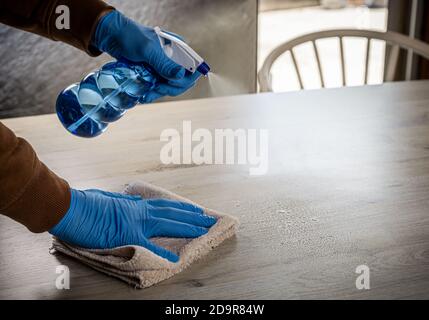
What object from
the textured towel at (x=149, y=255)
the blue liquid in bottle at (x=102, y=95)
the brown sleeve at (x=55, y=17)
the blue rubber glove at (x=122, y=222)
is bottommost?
the textured towel at (x=149, y=255)

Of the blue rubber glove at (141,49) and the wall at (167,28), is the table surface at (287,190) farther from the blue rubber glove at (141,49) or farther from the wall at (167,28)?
the wall at (167,28)

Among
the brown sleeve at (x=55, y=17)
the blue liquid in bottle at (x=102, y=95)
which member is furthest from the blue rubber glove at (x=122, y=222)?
the brown sleeve at (x=55, y=17)

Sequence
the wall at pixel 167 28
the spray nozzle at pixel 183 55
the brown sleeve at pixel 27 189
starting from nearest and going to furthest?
the brown sleeve at pixel 27 189 → the spray nozzle at pixel 183 55 → the wall at pixel 167 28

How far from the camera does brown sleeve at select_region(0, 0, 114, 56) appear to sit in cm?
121

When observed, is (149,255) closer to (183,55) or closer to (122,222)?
(122,222)

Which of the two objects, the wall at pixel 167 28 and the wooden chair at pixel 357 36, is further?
the wall at pixel 167 28

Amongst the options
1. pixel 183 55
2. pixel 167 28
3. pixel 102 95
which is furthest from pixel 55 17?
pixel 167 28

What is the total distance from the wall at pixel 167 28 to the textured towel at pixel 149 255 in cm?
145

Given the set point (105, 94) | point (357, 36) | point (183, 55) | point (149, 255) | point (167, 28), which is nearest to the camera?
point (149, 255)

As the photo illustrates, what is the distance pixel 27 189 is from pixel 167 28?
1747mm

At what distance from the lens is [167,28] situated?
8.57 feet

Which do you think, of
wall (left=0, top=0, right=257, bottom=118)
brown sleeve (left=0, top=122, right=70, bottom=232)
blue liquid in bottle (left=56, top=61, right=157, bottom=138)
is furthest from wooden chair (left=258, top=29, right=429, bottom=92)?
brown sleeve (left=0, top=122, right=70, bottom=232)

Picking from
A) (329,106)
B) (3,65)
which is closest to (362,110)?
(329,106)

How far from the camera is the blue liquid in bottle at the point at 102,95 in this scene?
1202mm
